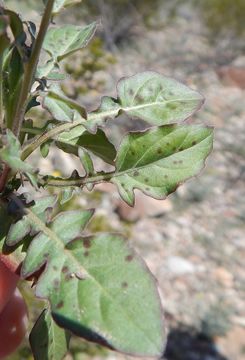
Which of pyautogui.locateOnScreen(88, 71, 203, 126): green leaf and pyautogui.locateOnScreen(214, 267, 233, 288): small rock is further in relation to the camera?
pyautogui.locateOnScreen(214, 267, 233, 288): small rock

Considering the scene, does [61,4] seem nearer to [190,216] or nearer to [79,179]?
[79,179]

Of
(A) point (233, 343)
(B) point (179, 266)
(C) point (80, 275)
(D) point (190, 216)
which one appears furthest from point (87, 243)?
(D) point (190, 216)

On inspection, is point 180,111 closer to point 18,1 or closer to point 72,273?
point 72,273

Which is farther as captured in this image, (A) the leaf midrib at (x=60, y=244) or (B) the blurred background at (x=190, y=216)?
(B) the blurred background at (x=190, y=216)

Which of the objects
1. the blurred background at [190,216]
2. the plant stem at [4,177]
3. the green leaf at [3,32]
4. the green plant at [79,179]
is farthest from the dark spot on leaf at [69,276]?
the blurred background at [190,216]

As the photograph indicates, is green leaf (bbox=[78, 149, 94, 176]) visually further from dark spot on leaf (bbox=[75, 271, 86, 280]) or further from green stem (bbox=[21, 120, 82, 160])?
dark spot on leaf (bbox=[75, 271, 86, 280])

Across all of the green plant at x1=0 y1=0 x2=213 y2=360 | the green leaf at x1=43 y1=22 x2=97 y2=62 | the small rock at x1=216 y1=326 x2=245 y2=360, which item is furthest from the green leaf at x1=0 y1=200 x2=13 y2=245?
the small rock at x1=216 y1=326 x2=245 y2=360

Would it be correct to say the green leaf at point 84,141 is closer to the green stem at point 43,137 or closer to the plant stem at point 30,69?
the green stem at point 43,137
